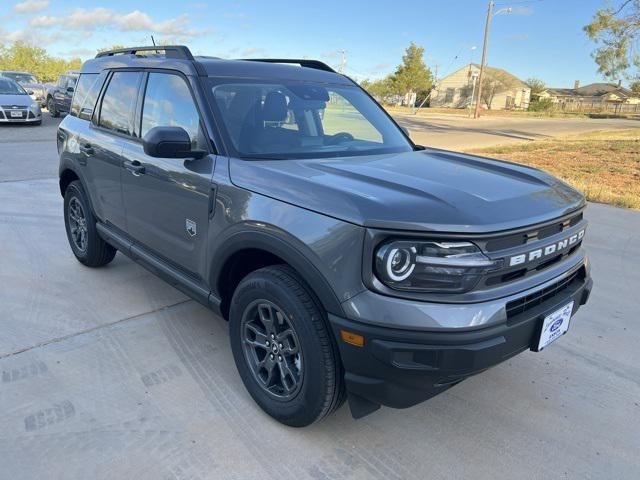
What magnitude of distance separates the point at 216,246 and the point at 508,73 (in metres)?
88.9

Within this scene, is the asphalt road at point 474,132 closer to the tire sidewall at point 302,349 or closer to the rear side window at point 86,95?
the rear side window at point 86,95

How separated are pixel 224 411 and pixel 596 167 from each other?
11512 millimetres

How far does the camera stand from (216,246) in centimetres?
282

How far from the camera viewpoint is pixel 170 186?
3.16 m

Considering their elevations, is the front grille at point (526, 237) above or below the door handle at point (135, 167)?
below

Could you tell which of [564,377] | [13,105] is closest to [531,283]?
[564,377]

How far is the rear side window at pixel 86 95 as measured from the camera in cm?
439

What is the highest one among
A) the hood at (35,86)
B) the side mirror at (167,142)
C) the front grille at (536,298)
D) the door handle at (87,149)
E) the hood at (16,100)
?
the hood at (35,86)

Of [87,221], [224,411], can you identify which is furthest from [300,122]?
[87,221]

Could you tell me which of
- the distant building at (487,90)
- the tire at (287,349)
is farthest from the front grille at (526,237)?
the distant building at (487,90)

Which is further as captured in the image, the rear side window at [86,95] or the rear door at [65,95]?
the rear door at [65,95]

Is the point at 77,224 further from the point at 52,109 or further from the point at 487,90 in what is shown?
the point at 487,90

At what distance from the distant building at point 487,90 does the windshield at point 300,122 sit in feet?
242

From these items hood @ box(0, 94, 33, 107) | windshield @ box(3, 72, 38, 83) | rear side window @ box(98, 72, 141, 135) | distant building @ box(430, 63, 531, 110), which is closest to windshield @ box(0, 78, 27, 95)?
hood @ box(0, 94, 33, 107)
